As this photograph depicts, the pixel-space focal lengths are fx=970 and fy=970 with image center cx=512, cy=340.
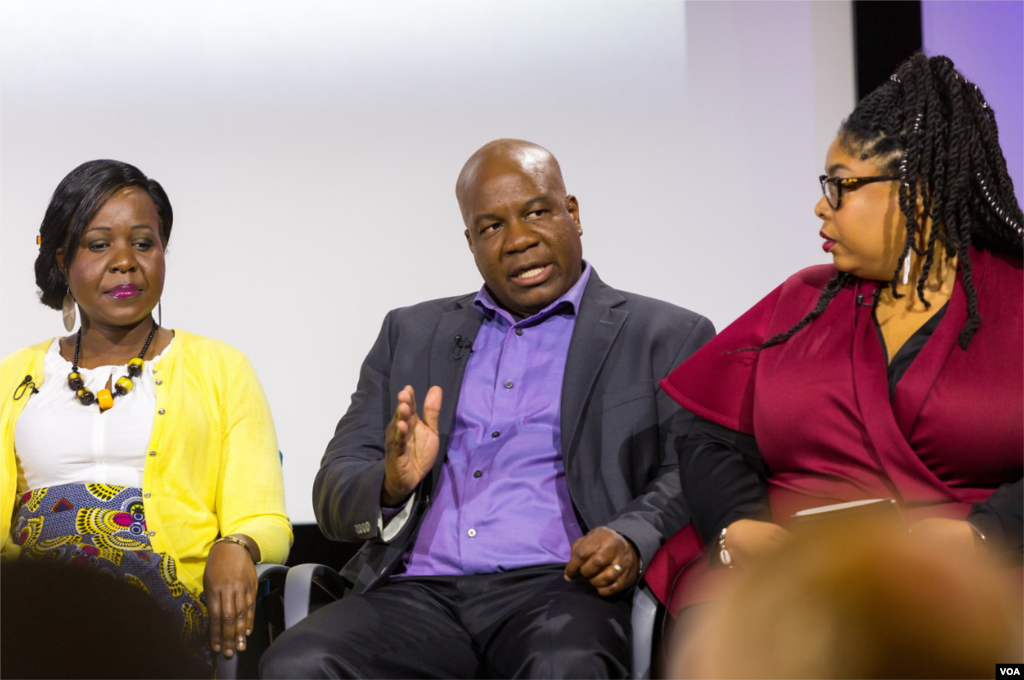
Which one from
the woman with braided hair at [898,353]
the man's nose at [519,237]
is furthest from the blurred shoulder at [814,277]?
the man's nose at [519,237]

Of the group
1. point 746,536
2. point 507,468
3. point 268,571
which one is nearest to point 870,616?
point 746,536

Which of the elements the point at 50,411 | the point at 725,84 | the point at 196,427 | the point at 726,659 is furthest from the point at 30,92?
the point at 726,659

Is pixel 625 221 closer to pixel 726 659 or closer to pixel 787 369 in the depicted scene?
pixel 787 369

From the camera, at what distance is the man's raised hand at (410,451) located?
2.18m

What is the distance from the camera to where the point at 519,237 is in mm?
2631

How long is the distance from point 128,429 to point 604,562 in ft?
4.26

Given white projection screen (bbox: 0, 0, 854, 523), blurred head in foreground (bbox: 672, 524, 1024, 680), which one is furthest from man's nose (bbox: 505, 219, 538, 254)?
blurred head in foreground (bbox: 672, 524, 1024, 680)

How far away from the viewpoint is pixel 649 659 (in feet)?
6.49

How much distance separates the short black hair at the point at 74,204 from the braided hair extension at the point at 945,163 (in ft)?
6.17

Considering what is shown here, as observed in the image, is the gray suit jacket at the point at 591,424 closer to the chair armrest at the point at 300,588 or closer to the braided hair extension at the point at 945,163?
the chair armrest at the point at 300,588

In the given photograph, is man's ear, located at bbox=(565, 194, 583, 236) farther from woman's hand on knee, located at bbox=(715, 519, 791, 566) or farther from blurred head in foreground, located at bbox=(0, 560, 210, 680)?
blurred head in foreground, located at bbox=(0, 560, 210, 680)

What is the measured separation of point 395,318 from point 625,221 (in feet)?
3.15

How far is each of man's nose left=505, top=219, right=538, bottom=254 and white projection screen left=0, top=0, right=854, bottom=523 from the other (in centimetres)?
68

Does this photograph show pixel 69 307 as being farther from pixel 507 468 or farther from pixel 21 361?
pixel 507 468
